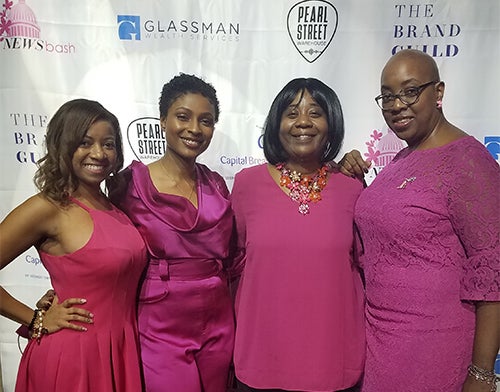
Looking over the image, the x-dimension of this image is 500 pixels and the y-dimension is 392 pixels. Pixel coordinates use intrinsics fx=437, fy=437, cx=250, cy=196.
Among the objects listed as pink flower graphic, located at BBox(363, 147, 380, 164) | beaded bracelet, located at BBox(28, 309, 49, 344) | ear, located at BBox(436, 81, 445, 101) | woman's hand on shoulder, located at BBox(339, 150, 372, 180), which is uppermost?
ear, located at BBox(436, 81, 445, 101)

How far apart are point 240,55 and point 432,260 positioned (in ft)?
4.51

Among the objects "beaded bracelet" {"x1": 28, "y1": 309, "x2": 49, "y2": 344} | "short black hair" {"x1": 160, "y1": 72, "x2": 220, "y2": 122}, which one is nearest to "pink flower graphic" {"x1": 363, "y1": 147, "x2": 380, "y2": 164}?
"short black hair" {"x1": 160, "y1": 72, "x2": 220, "y2": 122}

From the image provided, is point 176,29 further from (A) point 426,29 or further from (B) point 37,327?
(B) point 37,327

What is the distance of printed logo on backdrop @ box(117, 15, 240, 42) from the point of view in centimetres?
211

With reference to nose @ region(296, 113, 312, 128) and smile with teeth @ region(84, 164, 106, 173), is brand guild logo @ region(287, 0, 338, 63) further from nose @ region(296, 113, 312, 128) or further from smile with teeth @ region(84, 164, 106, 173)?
smile with teeth @ region(84, 164, 106, 173)

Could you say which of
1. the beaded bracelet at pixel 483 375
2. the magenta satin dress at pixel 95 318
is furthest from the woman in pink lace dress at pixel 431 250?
the magenta satin dress at pixel 95 318

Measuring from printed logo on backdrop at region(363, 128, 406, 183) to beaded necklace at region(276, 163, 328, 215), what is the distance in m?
0.75

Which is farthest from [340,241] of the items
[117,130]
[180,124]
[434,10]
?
[434,10]

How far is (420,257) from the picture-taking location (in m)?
1.21

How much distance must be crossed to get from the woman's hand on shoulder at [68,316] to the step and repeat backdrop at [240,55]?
3.75ft

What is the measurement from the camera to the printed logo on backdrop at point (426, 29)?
2.04 metres

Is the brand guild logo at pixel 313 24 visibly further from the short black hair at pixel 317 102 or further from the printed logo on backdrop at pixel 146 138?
the printed logo on backdrop at pixel 146 138

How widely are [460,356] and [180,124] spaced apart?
1102mm

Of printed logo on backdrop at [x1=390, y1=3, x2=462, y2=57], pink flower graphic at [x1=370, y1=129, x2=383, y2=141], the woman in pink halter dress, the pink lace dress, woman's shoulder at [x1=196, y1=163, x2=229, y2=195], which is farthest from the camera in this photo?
pink flower graphic at [x1=370, y1=129, x2=383, y2=141]
